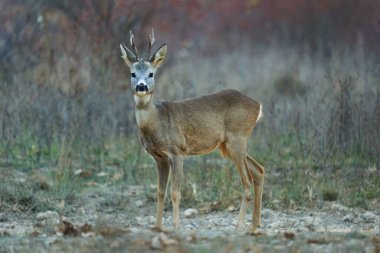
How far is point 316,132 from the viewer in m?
12.6

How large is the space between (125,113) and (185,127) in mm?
4684

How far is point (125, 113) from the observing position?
15.1 m

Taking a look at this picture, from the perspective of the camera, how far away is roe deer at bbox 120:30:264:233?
33.5 ft

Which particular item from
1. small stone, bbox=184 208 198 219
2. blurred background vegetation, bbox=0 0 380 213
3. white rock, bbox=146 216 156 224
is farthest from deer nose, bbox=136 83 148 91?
blurred background vegetation, bbox=0 0 380 213

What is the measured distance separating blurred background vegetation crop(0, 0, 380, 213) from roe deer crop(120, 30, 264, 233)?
120 centimetres

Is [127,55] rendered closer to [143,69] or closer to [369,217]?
[143,69]

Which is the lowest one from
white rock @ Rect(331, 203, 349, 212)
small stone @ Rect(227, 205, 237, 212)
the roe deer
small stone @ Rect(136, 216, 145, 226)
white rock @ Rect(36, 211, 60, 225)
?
small stone @ Rect(136, 216, 145, 226)

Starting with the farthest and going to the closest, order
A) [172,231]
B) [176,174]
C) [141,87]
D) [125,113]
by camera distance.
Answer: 1. [125,113]
2. [176,174]
3. [141,87]
4. [172,231]

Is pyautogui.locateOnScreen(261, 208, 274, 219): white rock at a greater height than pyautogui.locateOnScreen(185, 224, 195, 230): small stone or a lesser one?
greater

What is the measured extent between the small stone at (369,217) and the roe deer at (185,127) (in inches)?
48.9

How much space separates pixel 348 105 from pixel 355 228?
3337 mm

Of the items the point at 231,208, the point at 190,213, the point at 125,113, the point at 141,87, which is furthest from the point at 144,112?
the point at 125,113

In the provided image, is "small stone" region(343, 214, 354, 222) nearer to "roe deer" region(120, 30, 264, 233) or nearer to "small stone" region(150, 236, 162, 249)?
"roe deer" region(120, 30, 264, 233)

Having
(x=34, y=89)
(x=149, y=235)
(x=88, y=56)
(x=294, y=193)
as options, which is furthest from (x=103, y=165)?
(x=149, y=235)
